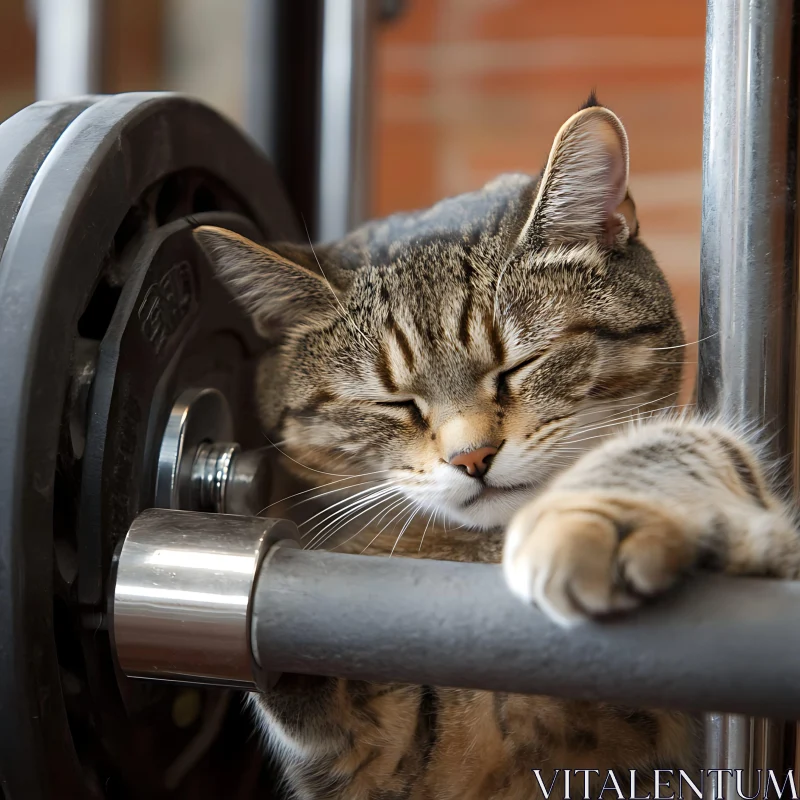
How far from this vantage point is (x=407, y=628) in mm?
465

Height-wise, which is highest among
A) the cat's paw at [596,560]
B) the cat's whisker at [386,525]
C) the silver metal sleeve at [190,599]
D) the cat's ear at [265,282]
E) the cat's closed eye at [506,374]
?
the cat's ear at [265,282]

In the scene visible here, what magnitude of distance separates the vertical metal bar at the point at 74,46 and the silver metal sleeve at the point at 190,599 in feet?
2.41

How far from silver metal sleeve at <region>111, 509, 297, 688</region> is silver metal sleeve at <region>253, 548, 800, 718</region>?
0.02 m

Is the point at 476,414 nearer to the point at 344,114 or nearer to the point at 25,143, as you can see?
the point at 25,143

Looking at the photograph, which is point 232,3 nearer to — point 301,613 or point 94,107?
point 94,107

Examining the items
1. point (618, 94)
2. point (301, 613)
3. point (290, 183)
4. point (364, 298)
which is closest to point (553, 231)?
point (364, 298)

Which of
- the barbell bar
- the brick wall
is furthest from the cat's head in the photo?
the brick wall

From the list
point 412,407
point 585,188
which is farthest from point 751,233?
point 412,407

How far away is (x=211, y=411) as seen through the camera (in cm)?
73

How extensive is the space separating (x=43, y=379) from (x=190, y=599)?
0.17m

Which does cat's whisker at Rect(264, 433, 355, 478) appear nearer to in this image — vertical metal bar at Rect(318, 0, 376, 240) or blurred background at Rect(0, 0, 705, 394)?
vertical metal bar at Rect(318, 0, 376, 240)

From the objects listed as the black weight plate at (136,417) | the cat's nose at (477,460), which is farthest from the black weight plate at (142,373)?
the cat's nose at (477,460)

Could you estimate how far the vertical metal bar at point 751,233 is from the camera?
52 centimetres

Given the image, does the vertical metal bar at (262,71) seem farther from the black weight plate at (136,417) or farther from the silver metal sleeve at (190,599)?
the silver metal sleeve at (190,599)
